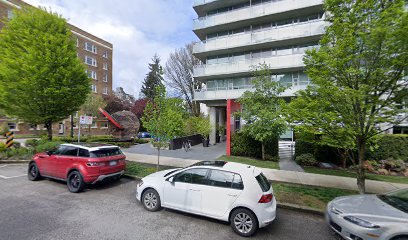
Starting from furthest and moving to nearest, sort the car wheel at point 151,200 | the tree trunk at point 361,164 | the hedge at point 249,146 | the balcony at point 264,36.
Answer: the balcony at point 264,36
the hedge at point 249,146
the tree trunk at point 361,164
the car wheel at point 151,200

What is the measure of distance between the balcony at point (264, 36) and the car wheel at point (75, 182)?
18952 millimetres

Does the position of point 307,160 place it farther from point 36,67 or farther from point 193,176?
point 36,67

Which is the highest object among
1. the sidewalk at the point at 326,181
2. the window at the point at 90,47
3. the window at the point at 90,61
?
the window at the point at 90,47

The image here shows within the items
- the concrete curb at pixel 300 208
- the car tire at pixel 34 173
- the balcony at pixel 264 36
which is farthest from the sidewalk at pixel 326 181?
the balcony at pixel 264 36

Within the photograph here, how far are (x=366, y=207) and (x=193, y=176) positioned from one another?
3789 millimetres

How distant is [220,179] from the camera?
440cm

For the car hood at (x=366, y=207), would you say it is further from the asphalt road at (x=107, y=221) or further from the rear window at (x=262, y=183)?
the rear window at (x=262, y=183)

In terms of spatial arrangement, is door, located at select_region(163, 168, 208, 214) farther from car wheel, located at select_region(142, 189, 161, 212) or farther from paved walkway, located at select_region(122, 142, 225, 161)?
paved walkway, located at select_region(122, 142, 225, 161)

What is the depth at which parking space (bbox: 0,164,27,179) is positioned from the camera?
26.4 ft

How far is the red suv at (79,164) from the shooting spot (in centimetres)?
610

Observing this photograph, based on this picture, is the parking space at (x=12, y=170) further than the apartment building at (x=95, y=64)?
No

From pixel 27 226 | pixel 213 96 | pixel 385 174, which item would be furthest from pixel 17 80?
pixel 385 174

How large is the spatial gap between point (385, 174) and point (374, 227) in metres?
9.35

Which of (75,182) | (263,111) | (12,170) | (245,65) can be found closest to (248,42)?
(245,65)
